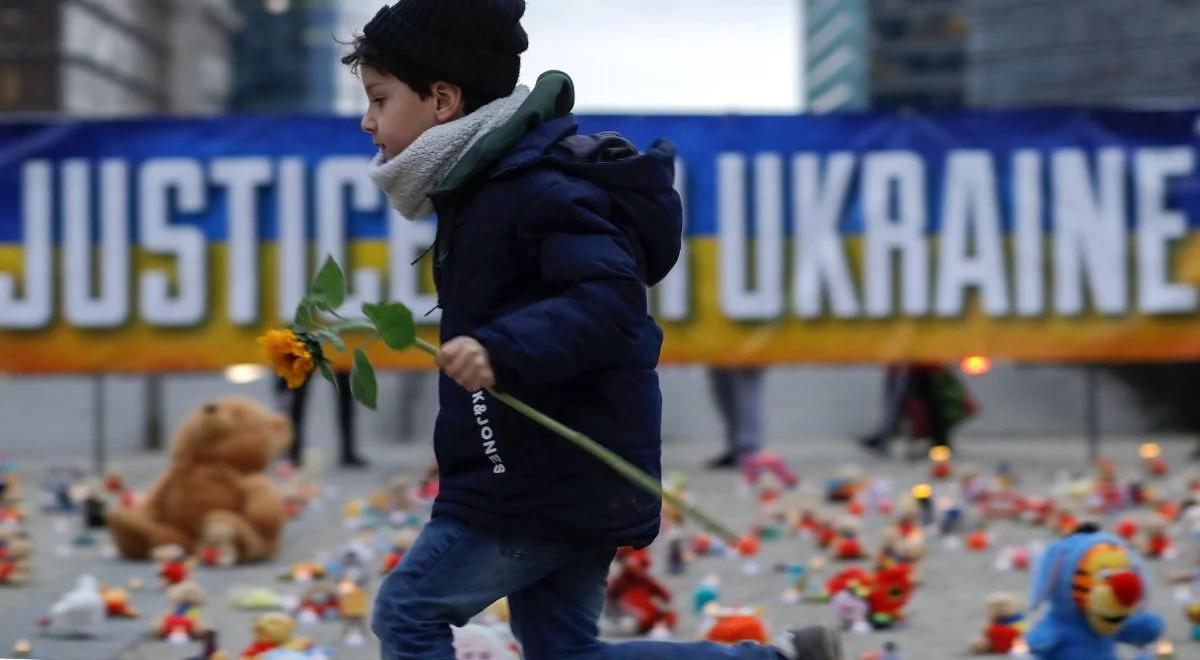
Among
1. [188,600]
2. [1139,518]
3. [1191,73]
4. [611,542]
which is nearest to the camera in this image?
[611,542]

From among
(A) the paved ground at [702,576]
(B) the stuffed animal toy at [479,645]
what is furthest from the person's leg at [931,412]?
(B) the stuffed animal toy at [479,645]

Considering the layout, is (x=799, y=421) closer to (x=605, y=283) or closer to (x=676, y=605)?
(x=676, y=605)

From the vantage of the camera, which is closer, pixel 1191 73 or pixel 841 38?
pixel 1191 73

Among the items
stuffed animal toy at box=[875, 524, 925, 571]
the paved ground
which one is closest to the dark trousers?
the paved ground

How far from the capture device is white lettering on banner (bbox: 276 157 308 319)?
8438 mm

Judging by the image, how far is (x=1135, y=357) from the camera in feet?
28.4

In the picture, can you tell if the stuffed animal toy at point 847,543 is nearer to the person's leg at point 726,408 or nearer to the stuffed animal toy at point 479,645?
the stuffed animal toy at point 479,645

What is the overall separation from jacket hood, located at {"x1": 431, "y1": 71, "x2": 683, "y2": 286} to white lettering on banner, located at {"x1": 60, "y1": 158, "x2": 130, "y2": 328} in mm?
5930

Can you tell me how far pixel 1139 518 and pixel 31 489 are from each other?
17.3 feet

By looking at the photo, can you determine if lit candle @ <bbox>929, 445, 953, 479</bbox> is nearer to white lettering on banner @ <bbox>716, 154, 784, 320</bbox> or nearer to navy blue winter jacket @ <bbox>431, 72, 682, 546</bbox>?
white lettering on banner @ <bbox>716, 154, 784, 320</bbox>

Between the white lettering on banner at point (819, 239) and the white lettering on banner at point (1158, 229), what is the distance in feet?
4.80

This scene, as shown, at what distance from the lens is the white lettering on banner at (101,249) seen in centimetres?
839

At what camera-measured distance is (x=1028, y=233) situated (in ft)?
28.1

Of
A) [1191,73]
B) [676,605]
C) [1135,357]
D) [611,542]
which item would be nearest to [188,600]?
[676,605]
